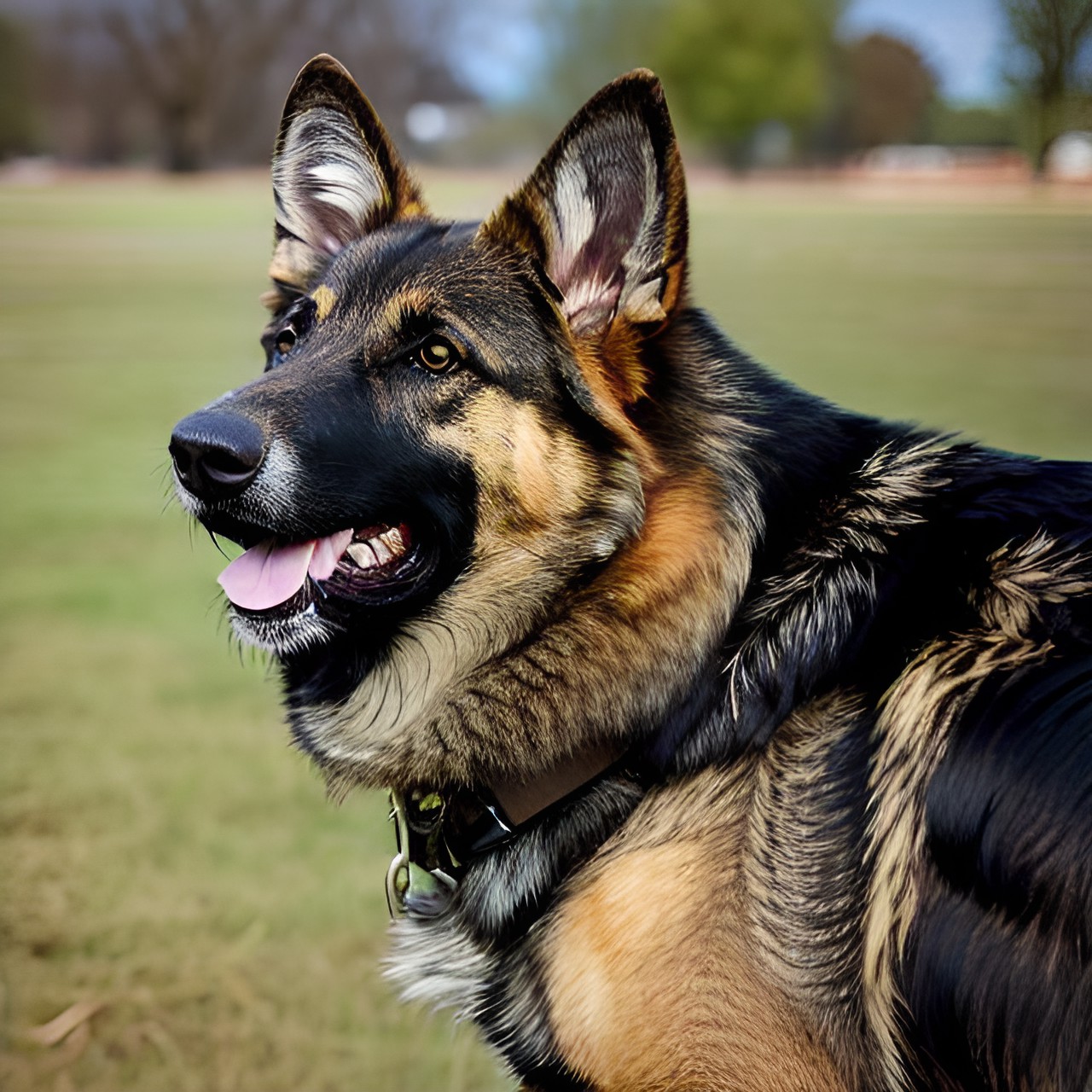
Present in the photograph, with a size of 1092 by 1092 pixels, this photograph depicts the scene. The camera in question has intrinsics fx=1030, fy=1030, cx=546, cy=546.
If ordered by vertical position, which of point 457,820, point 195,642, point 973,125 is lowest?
point 195,642

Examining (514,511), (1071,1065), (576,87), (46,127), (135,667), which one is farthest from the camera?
(46,127)

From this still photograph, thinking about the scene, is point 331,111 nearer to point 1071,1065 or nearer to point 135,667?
point 1071,1065

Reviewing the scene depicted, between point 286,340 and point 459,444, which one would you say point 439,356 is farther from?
point 286,340

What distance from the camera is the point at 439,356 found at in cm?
198

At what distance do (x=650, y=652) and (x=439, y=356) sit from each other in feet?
2.28

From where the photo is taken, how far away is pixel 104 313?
12.2m

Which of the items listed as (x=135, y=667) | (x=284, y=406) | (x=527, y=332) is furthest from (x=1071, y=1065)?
(x=135, y=667)

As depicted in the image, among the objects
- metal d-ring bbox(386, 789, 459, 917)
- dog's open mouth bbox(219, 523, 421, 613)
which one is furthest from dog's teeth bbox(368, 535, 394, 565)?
metal d-ring bbox(386, 789, 459, 917)

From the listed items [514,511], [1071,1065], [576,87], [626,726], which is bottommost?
[1071,1065]

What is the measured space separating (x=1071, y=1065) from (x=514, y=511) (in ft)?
4.01

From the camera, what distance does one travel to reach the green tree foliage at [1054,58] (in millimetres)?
2793

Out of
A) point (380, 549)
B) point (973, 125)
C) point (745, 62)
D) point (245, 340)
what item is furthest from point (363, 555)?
point (245, 340)

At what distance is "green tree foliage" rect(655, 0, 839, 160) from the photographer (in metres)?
7.39

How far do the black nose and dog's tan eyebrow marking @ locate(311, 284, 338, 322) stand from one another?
406 millimetres
